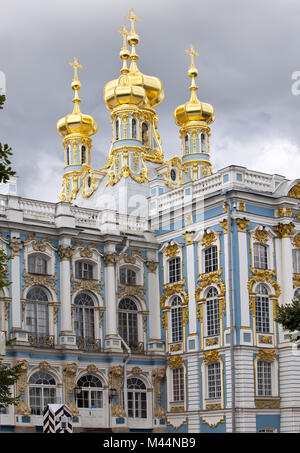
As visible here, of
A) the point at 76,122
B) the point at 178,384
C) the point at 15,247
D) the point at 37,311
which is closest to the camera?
the point at 15,247

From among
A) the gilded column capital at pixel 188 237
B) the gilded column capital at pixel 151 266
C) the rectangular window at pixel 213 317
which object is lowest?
the rectangular window at pixel 213 317

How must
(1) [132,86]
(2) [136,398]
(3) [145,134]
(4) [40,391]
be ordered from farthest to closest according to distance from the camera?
1. (3) [145,134]
2. (1) [132,86]
3. (2) [136,398]
4. (4) [40,391]

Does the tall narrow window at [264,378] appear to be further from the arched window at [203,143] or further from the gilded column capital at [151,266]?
the arched window at [203,143]

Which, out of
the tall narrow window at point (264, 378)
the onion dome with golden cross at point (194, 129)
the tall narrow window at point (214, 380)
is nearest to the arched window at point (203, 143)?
the onion dome with golden cross at point (194, 129)

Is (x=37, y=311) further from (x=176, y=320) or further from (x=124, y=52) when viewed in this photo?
(x=124, y=52)

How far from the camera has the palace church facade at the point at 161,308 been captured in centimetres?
3425

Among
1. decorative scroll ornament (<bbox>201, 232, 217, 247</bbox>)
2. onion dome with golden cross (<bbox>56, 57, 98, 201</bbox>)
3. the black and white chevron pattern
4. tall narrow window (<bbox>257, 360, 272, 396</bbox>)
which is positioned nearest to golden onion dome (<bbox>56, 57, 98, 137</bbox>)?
onion dome with golden cross (<bbox>56, 57, 98, 201</bbox>)

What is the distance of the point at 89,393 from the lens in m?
35.7

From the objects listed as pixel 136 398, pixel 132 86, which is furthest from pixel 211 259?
pixel 132 86

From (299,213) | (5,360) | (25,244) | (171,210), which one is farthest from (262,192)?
(5,360)

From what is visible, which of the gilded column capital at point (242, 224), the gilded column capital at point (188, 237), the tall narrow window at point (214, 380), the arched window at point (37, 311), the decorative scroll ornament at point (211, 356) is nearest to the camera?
the decorative scroll ornament at point (211, 356)

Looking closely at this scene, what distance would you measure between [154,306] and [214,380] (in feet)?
16.6

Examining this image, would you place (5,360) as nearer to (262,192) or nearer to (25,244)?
(25,244)

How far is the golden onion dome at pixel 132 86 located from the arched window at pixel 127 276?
39.1 ft
